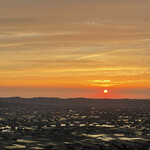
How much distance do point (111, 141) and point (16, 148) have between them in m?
12.8

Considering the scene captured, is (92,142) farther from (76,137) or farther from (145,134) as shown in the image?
(145,134)

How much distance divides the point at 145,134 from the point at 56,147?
1793 centimetres

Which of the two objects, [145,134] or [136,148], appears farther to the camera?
[145,134]

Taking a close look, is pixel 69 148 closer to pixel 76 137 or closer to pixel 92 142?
pixel 92 142

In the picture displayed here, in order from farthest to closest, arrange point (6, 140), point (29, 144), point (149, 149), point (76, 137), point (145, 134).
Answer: point (145, 134)
point (76, 137)
point (6, 140)
point (29, 144)
point (149, 149)

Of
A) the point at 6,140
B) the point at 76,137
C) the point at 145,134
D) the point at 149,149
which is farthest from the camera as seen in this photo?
the point at 145,134

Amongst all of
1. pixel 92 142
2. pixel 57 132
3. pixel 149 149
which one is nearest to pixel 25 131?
pixel 57 132

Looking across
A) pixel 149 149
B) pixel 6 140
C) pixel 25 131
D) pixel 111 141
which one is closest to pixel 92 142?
pixel 111 141

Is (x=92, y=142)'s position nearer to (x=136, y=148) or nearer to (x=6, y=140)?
(x=136, y=148)

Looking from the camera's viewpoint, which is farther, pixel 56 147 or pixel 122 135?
pixel 122 135

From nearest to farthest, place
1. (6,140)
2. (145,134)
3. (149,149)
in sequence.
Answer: (149,149), (6,140), (145,134)

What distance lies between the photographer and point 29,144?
42250 millimetres

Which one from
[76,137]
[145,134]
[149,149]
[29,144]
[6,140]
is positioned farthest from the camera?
[145,134]

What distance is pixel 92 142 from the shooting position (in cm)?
4356
